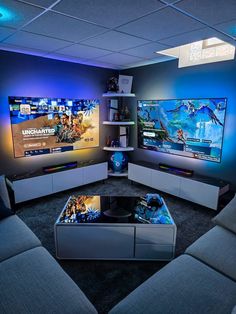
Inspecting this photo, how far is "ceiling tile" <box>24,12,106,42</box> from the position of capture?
6.22 feet

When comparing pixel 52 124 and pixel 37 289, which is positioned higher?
pixel 52 124

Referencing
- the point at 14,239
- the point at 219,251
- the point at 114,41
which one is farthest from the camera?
the point at 114,41

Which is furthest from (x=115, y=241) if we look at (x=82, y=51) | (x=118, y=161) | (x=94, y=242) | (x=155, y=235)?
(x=82, y=51)

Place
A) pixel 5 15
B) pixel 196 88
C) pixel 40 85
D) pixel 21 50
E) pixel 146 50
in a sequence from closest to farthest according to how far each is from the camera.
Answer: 1. pixel 5 15
2. pixel 146 50
3. pixel 21 50
4. pixel 196 88
5. pixel 40 85

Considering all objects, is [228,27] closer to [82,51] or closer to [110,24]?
[110,24]

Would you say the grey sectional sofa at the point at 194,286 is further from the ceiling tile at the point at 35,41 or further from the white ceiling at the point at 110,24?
the ceiling tile at the point at 35,41

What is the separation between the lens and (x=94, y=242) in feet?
6.56

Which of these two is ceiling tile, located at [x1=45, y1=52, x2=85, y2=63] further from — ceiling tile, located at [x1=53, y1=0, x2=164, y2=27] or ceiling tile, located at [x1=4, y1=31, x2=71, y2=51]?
ceiling tile, located at [x1=53, y1=0, x2=164, y2=27]

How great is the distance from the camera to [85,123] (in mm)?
4047

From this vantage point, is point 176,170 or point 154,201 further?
point 176,170

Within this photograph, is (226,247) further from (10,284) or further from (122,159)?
(122,159)

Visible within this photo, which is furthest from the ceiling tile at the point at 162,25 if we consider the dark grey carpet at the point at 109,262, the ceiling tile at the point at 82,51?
the dark grey carpet at the point at 109,262

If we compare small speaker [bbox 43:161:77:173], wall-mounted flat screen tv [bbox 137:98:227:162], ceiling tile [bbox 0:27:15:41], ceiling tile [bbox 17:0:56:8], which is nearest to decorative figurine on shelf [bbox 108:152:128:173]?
wall-mounted flat screen tv [bbox 137:98:227:162]

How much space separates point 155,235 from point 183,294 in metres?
0.75
